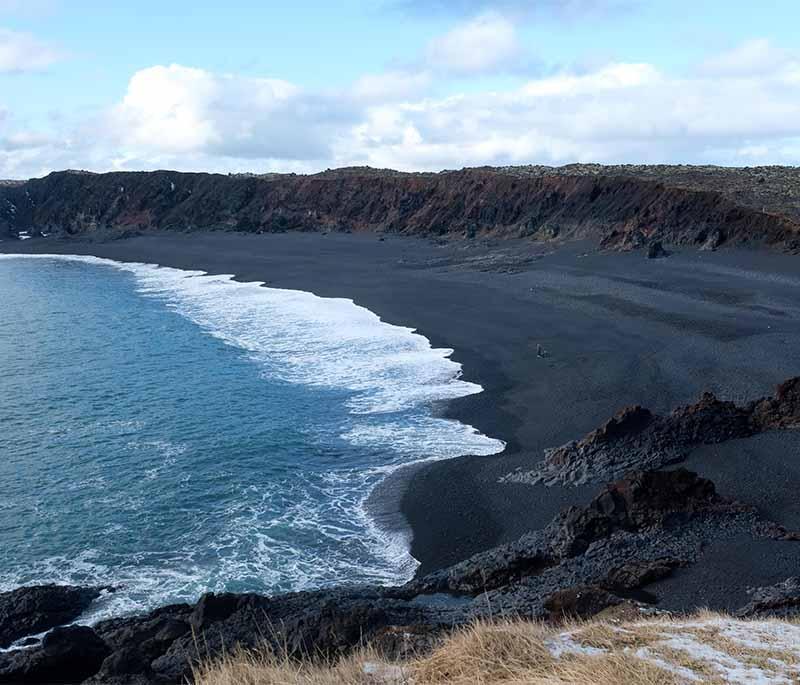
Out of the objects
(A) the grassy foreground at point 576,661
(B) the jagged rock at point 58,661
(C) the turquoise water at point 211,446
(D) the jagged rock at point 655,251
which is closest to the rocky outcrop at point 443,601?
(B) the jagged rock at point 58,661

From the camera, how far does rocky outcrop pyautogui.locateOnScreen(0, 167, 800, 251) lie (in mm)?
39938

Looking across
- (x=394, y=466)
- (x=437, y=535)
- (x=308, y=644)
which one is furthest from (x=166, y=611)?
(x=394, y=466)

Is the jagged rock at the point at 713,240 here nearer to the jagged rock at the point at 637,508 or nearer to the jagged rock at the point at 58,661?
the jagged rock at the point at 637,508

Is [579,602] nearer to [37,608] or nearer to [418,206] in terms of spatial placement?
[37,608]

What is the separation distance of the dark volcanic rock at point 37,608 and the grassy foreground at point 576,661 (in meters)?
5.59

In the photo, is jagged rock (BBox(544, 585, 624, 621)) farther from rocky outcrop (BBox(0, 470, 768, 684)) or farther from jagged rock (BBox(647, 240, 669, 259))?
jagged rock (BBox(647, 240, 669, 259))

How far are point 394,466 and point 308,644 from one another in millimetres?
8941

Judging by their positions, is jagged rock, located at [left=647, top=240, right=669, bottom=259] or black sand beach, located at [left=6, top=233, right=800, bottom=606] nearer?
black sand beach, located at [left=6, top=233, right=800, bottom=606]

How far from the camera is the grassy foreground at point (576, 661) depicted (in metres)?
5.86

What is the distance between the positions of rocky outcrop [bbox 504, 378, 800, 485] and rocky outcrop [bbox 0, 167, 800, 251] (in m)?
20.8

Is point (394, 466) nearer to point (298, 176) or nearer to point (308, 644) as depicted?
point (308, 644)

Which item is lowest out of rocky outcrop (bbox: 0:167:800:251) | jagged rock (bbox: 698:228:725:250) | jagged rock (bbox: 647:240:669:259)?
jagged rock (bbox: 647:240:669:259)

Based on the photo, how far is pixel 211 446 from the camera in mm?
19203

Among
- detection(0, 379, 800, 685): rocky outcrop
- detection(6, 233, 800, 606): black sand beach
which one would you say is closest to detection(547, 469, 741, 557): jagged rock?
detection(0, 379, 800, 685): rocky outcrop
